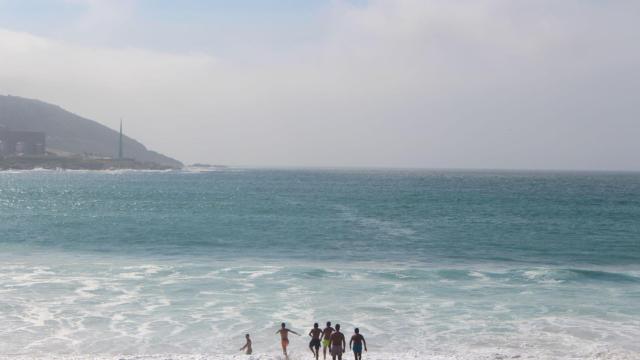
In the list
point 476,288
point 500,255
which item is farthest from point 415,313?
point 500,255

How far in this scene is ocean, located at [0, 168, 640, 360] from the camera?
2575 cm

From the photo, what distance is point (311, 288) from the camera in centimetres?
3572

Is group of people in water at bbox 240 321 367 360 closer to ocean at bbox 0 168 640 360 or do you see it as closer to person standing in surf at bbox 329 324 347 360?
person standing in surf at bbox 329 324 347 360

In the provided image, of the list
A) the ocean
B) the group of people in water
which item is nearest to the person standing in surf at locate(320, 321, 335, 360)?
the group of people in water

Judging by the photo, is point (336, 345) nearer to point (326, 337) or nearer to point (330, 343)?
point (330, 343)

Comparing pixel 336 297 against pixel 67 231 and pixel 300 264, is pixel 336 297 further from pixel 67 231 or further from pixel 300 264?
pixel 67 231

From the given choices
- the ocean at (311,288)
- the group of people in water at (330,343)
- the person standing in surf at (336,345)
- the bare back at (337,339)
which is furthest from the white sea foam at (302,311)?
the bare back at (337,339)

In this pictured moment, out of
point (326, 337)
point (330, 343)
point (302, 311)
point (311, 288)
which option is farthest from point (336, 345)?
point (311, 288)

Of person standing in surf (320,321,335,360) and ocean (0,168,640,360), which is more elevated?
person standing in surf (320,321,335,360)

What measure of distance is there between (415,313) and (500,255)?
24.5m

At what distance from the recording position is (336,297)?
110 ft

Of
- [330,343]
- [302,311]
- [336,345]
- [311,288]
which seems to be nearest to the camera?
[336,345]

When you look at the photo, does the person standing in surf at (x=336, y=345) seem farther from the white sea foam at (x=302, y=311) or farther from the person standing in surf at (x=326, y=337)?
the white sea foam at (x=302, y=311)

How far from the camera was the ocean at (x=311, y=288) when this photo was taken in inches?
1014
